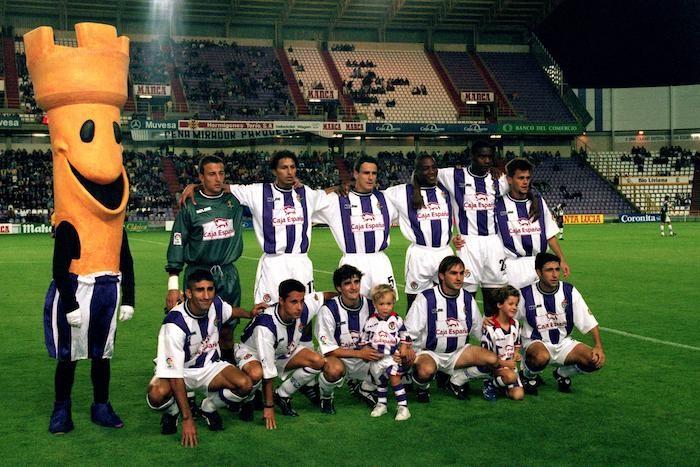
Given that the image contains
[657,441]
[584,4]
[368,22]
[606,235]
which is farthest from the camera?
[368,22]

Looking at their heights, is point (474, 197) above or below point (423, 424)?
above

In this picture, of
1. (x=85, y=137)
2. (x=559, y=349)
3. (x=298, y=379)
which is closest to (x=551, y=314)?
(x=559, y=349)

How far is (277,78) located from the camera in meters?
48.5

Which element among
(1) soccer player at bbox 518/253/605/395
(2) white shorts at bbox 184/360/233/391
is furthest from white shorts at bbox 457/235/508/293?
(2) white shorts at bbox 184/360/233/391

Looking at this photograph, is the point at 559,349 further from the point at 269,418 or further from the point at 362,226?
the point at 269,418

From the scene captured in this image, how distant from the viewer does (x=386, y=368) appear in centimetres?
610

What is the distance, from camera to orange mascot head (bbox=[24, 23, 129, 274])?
5789mm

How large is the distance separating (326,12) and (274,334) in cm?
4584

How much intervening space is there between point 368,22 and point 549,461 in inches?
1922

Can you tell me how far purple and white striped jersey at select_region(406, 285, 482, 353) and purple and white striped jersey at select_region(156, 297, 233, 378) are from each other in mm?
1540

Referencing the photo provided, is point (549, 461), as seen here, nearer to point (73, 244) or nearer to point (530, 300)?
point (530, 300)

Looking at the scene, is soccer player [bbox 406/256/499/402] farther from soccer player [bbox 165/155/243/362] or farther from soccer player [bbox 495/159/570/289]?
soccer player [bbox 165/155/243/362]

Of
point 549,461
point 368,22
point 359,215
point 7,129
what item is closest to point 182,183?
point 7,129

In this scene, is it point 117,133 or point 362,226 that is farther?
point 362,226
